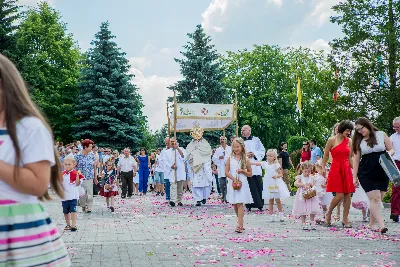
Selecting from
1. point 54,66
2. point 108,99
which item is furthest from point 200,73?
point 54,66

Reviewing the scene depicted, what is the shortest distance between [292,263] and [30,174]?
5.28 metres

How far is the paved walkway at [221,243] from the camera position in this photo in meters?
7.88

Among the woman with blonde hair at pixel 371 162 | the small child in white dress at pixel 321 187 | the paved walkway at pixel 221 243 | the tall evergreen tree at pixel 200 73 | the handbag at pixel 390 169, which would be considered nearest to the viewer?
the paved walkway at pixel 221 243

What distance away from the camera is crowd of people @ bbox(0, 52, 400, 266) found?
2.89 metres

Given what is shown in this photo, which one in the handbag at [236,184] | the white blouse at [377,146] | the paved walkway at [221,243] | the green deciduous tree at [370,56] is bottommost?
the paved walkway at [221,243]

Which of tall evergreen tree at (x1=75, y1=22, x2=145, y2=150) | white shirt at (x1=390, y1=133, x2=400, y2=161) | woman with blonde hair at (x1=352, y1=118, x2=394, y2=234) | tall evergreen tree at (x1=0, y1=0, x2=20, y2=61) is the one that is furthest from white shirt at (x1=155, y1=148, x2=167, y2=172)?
tall evergreen tree at (x1=75, y1=22, x2=145, y2=150)

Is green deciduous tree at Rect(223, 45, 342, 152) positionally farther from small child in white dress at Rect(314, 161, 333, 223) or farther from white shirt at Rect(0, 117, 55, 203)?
white shirt at Rect(0, 117, 55, 203)

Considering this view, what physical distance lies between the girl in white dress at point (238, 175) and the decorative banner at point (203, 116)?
807 cm

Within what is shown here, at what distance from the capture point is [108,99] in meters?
49.2

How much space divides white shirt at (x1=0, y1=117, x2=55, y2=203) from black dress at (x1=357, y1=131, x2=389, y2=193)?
835 centimetres

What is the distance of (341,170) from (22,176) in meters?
9.77

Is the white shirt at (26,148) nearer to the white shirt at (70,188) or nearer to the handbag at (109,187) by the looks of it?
the white shirt at (70,188)

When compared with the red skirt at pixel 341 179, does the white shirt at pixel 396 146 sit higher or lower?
higher

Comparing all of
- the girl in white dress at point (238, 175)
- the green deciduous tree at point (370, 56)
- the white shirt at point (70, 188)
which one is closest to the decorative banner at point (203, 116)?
the white shirt at point (70, 188)
